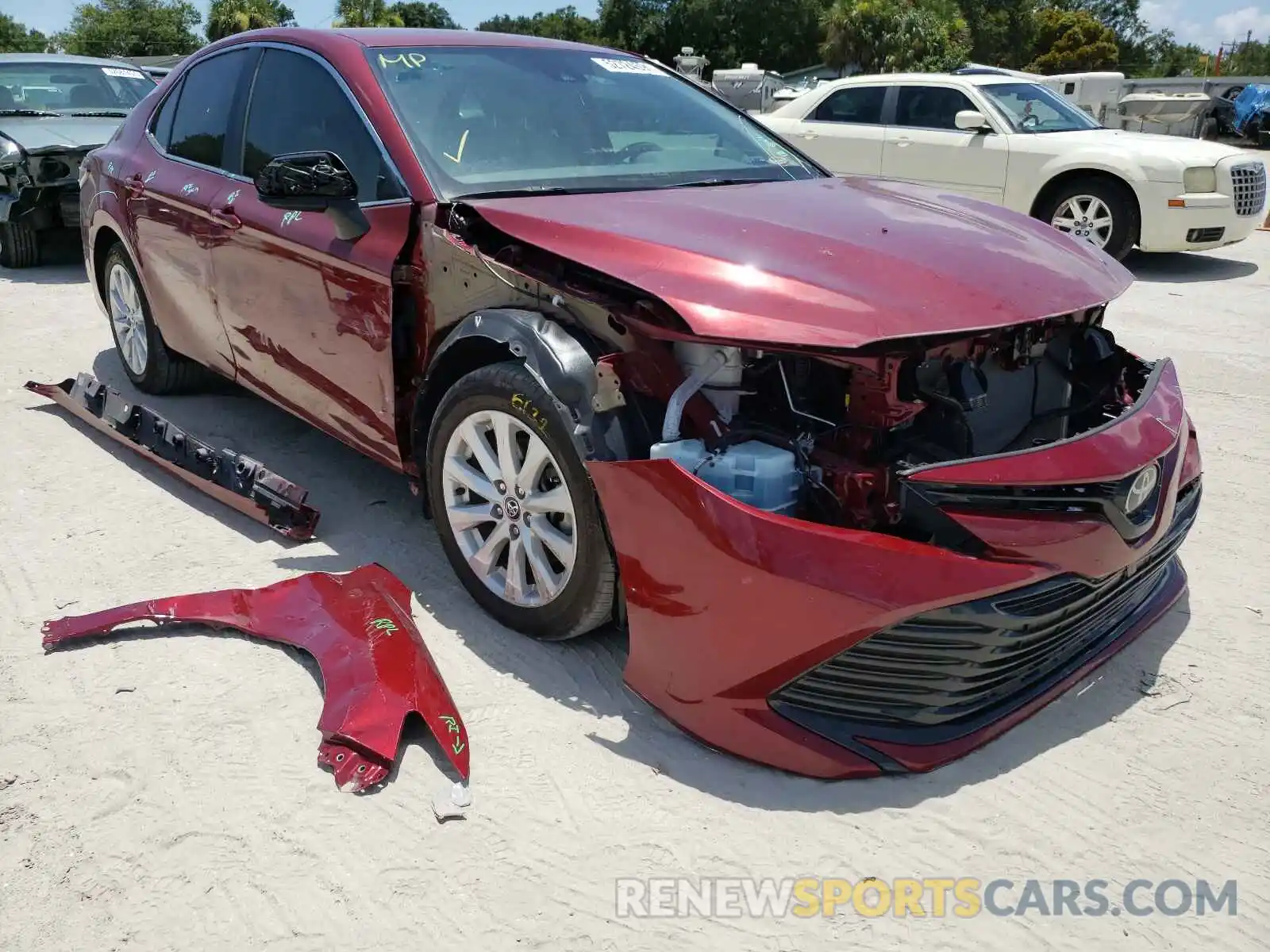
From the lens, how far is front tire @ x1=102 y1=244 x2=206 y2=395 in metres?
5.07

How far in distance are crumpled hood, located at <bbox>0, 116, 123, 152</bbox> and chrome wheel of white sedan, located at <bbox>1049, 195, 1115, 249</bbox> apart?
25.6 feet

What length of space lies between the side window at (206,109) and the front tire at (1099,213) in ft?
22.5

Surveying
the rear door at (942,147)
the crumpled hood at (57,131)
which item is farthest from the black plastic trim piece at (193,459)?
the rear door at (942,147)

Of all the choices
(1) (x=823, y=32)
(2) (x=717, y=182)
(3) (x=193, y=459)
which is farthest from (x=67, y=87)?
(1) (x=823, y=32)

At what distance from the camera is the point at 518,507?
297 centimetres

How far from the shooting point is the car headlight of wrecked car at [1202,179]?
28.1 ft

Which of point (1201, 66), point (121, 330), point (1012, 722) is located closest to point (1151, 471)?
point (1012, 722)

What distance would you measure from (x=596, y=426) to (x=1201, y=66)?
67.9m

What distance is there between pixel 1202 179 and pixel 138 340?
26.4 ft

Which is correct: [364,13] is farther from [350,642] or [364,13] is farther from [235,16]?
[350,642]

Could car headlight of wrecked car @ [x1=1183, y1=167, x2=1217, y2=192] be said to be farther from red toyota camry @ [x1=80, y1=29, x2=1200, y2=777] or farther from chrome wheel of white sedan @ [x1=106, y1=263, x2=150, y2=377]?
chrome wheel of white sedan @ [x1=106, y1=263, x2=150, y2=377]

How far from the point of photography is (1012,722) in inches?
99.3

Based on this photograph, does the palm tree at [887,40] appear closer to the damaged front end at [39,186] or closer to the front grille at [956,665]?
the damaged front end at [39,186]

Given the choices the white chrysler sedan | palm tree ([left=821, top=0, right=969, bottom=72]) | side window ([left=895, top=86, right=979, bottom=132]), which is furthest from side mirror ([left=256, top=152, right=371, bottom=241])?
palm tree ([left=821, top=0, right=969, bottom=72])
